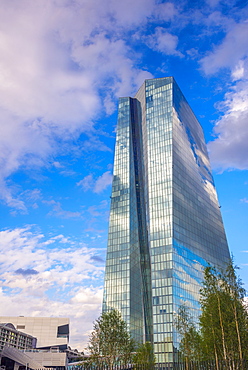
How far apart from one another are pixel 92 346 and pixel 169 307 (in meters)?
67.6

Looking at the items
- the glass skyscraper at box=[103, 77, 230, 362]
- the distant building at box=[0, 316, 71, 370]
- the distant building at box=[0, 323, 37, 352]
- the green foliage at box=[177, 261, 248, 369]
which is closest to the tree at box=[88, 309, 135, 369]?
the distant building at box=[0, 316, 71, 370]

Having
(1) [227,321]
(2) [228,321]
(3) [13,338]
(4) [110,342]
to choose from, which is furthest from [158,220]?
(3) [13,338]

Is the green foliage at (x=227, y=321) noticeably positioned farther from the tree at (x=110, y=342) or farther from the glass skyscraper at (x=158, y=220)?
the glass skyscraper at (x=158, y=220)

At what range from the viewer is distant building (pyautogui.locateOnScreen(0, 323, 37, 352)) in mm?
155500

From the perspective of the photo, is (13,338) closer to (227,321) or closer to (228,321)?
(227,321)

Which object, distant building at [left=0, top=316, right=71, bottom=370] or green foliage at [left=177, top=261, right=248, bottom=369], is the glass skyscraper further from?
green foliage at [left=177, top=261, right=248, bottom=369]

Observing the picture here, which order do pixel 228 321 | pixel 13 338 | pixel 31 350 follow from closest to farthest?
pixel 228 321 → pixel 31 350 → pixel 13 338

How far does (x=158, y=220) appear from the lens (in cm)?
13012

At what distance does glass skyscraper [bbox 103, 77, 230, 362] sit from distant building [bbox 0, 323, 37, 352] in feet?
180

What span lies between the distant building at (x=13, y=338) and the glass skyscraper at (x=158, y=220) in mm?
54837

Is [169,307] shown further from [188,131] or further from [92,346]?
[188,131]

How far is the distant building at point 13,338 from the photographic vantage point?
510 feet

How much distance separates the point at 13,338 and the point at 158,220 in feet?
310

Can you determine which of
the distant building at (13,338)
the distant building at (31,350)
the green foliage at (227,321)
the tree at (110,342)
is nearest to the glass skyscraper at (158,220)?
the distant building at (31,350)
